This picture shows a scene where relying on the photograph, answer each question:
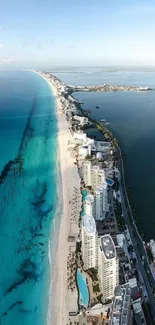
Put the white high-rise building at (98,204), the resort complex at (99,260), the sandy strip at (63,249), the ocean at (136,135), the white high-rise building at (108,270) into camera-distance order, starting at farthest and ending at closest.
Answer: the ocean at (136,135) → the white high-rise building at (98,204) → the sandy strip at (63,249) → the white high-rise building at (108,270) → the resort complex at (99,260)

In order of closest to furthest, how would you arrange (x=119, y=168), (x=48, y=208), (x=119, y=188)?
(x=48, y=208), (x=119, y=188), (x=119, y=168)

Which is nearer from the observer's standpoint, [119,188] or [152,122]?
[119,188]

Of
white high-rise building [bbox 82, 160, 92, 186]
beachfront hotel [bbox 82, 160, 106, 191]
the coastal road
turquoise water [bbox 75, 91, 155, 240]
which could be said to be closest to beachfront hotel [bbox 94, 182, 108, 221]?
the coastal road

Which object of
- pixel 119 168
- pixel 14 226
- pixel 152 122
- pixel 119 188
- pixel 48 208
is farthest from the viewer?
pixel 152 122

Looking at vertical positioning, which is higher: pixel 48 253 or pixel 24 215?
pixel 24 215

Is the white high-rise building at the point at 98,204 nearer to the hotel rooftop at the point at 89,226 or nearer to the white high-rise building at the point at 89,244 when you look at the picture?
the hotel rooftop at the point at 89,226

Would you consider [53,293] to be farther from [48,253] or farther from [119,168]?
[119,168]

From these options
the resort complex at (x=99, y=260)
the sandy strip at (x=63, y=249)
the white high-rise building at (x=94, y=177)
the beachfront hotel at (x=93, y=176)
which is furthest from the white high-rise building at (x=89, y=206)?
the white high-rise building at (x=94, y=177)

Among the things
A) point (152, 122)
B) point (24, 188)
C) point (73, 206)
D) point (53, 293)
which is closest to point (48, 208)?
point (73, 206)
